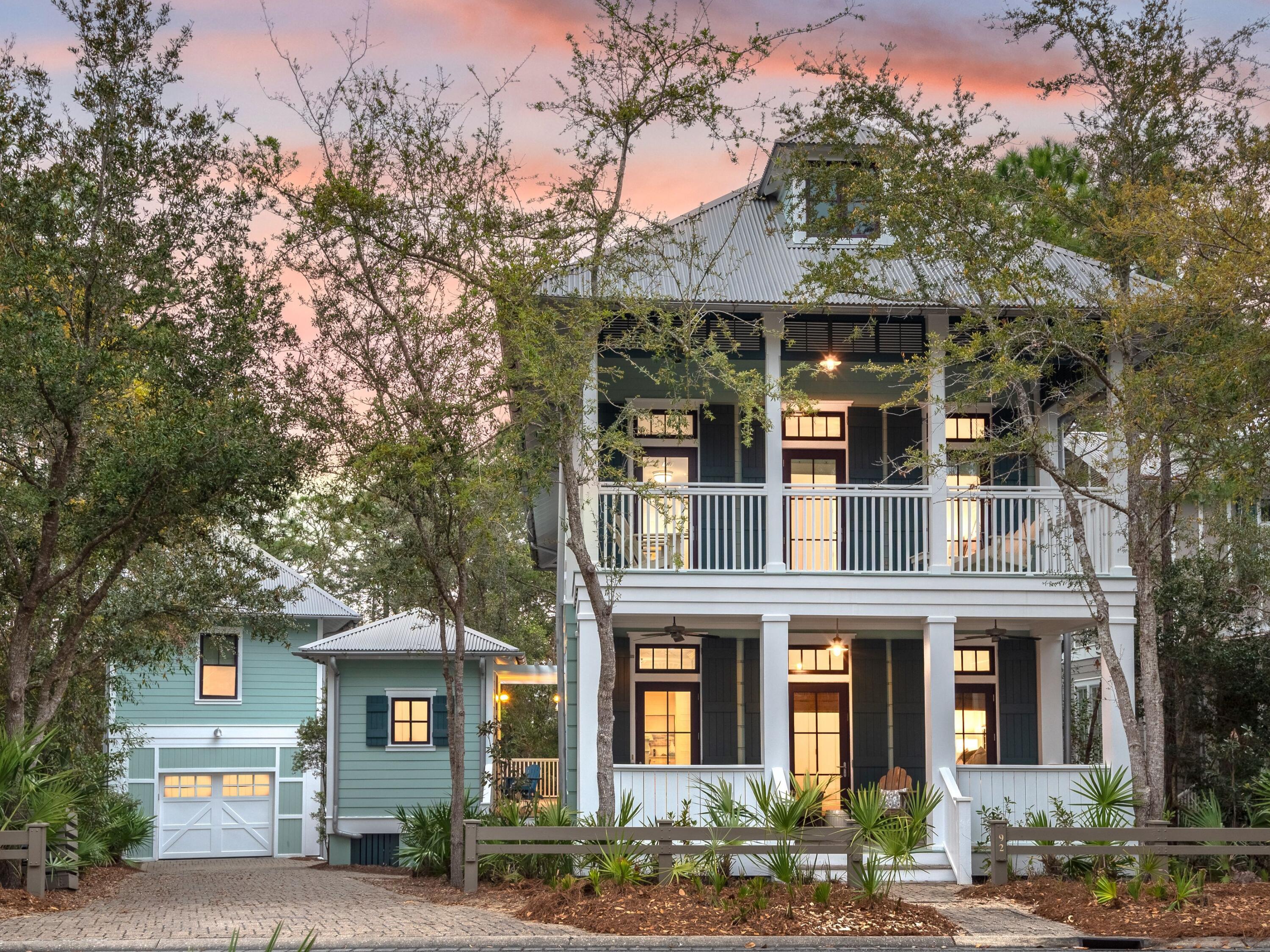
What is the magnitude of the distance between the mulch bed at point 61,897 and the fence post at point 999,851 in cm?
933

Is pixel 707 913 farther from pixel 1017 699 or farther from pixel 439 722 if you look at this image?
pixel 439 722

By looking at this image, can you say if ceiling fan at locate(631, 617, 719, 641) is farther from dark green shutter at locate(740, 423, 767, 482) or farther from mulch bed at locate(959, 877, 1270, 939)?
mulch bed at locate(959, 877, 1270, 939)

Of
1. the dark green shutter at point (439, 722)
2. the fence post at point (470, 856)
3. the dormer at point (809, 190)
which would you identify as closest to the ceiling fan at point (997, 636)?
the dormer at point (809, 190)

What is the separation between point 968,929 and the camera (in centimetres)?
1205

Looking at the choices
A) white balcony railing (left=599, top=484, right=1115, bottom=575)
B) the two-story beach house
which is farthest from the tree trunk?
white balcony railing (left=599, top=484, right=1115, bottom=575)

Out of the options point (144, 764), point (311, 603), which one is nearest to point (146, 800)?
point (144, 764)

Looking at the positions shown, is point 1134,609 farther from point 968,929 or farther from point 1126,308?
point 968,929

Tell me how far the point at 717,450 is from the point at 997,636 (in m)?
4.58

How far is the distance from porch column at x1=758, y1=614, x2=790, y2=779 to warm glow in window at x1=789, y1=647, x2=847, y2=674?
2.65m

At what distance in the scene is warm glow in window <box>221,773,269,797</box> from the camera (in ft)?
105

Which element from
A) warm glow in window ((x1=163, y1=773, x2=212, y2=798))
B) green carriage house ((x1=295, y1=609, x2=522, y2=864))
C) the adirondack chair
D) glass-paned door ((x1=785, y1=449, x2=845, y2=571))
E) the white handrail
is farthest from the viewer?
warm glow in window ((x1=163, y1=773, x2=212, y2=798))

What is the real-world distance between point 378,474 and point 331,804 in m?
11.9

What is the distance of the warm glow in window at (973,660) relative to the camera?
19516mm

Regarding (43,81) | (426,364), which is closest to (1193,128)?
(426,364)
